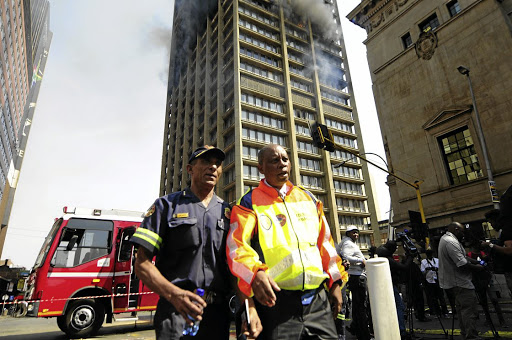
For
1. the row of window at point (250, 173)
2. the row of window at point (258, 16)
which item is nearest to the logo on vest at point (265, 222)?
the row of window at point (250, 173)

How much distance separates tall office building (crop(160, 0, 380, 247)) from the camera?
36.4 meters

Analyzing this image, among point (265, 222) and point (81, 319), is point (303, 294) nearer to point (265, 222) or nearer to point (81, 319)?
point (265, 222)

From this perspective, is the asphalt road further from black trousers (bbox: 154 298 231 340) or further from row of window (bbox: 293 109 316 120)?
row of window (bbox: 293 109 316 120)

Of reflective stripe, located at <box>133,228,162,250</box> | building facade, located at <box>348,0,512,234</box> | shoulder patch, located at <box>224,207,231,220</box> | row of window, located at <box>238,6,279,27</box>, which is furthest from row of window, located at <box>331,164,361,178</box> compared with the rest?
reflective stripe, located at <box>133,228,162,250</box>

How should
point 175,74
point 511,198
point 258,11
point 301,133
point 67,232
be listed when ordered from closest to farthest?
point 511,198
point 67,232
point 301,133
point 258,11
point 175,74

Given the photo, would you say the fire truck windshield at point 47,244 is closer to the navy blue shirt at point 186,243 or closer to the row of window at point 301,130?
the navy blue shirt at point 186,243

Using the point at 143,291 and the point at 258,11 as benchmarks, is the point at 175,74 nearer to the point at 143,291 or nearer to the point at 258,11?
the point at 258,11

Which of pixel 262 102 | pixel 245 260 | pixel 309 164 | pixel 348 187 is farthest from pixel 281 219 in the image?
pixel 348 187

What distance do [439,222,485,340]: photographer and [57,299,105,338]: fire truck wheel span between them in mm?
7516

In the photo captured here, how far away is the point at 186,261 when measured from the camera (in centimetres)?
176

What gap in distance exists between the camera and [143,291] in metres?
7.91

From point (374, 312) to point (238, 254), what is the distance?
1116 millimetres

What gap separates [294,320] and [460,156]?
54.3ft

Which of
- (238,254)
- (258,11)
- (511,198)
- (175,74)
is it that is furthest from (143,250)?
(175,74)
